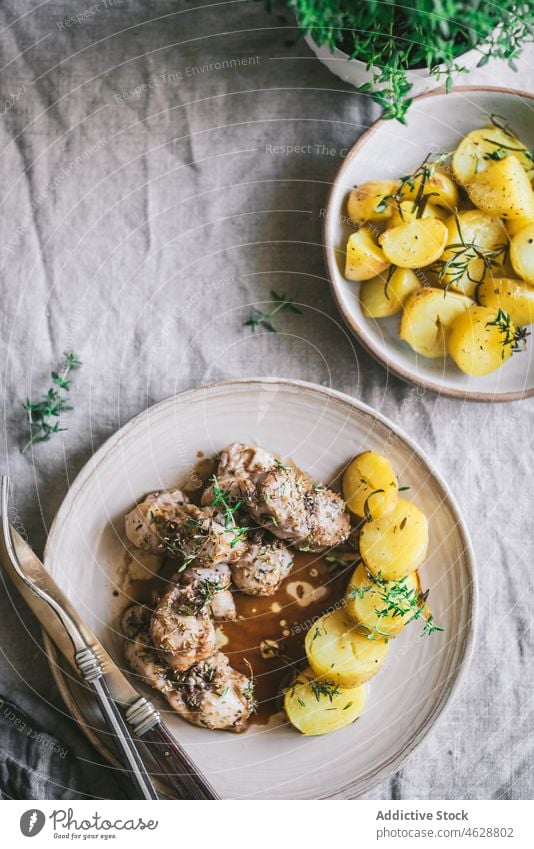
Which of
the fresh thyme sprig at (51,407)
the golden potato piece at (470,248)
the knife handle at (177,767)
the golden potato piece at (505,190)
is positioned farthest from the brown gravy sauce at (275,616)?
the golden potato piece at (505,190)

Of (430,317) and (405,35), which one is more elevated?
(405,35)

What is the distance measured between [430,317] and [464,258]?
4.3 inches

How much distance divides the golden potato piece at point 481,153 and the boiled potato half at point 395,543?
529mm

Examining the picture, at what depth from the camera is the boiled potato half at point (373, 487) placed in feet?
3.56

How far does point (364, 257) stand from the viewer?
108 cm

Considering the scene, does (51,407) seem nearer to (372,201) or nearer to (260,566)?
(260,566)

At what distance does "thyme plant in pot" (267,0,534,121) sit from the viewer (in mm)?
960

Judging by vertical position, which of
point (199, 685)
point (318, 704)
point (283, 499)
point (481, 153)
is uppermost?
point (481, 153)

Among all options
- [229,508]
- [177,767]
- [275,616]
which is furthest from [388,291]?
[177,767]

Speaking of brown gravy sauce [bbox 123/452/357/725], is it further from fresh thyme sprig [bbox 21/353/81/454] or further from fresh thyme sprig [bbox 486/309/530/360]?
fresh thyme sprig [bbox 486/309/530/360]

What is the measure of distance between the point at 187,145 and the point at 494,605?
0.92 metres

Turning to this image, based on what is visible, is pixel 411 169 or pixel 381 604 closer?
pixel 381 604

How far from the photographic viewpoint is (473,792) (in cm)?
115

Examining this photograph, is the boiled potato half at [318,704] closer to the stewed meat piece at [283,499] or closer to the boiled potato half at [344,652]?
the boiled potato half at [344,652]
